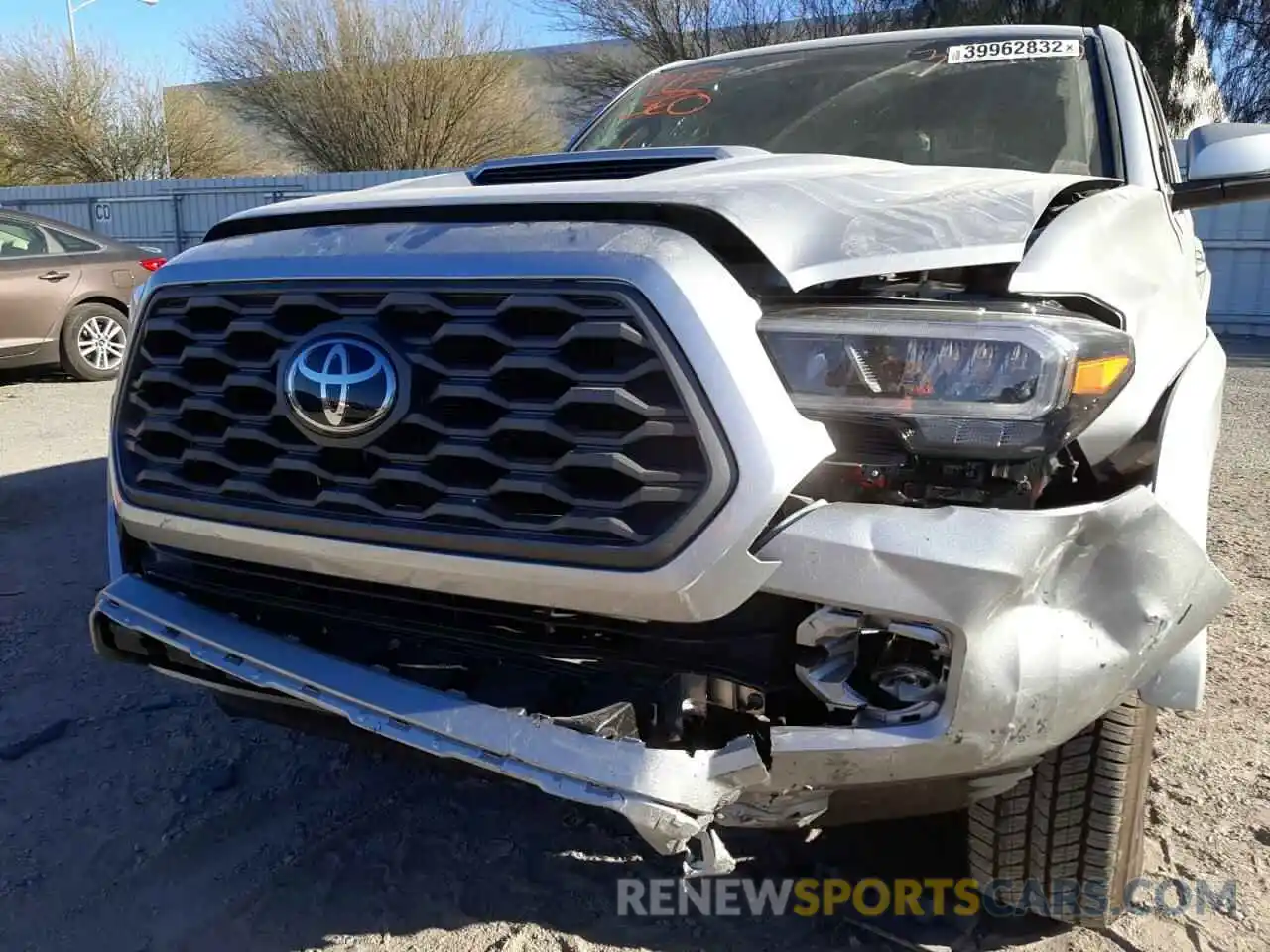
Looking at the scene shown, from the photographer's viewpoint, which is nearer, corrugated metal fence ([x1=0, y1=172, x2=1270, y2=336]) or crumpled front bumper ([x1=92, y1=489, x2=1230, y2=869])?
crumpled front bumper ([x1=92, y1=489, x2=1230, y2=869])

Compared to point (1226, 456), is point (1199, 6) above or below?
above

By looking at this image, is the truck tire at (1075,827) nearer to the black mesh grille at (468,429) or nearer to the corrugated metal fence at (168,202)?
the black mesh grille at (468,429)

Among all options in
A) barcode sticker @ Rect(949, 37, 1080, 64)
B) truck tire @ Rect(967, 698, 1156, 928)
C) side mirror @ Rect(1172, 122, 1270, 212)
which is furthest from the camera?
barcode sticker @ Rect(949, 37, 1080, 64)

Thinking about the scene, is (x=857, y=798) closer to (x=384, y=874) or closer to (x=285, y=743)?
(x=384, y=874)

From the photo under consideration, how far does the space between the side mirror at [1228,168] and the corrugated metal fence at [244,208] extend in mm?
10824

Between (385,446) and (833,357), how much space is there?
2.51 feet

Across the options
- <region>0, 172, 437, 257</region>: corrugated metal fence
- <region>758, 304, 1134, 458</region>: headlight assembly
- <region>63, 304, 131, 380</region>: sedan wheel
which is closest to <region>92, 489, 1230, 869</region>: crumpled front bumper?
<region>758, 304, 1134, 458</region>: headlight assembly

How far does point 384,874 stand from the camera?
2.35 meters

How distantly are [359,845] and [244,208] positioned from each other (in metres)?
16.0

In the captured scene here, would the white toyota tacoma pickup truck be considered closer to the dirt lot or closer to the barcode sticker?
the dirt lot

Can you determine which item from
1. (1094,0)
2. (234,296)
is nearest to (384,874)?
(234,296)

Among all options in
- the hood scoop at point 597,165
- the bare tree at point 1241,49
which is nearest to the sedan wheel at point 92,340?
the hood scoop at point 597,165

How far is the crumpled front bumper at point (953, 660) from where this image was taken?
148 centimetres

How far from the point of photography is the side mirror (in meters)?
2.64
